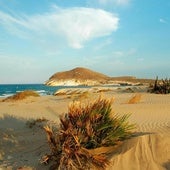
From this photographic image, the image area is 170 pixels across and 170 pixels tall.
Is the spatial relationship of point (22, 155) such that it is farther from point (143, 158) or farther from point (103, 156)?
point (143, 158)

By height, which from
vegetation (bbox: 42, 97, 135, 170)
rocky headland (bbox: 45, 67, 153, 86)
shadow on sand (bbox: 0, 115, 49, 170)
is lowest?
shadow on sand (bbox: 0, 115, 49, 170)

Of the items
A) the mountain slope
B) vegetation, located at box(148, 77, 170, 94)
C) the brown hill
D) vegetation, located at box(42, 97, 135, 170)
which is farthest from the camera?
the brown hill

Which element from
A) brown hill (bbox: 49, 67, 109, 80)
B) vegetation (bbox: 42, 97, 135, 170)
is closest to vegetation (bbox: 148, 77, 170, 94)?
vegetation (bbox: 42, 97, 135, 170)

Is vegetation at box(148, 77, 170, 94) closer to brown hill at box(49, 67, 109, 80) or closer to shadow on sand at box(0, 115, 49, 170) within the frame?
shadow on sand at box(0, 115, 49, 170)

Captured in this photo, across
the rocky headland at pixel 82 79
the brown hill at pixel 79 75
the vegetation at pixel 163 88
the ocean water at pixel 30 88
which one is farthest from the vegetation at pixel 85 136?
the brown hill at pixel 79 75

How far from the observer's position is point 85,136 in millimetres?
7723

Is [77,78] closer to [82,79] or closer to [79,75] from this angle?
[82,79]

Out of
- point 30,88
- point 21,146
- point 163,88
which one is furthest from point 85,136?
point 30,88

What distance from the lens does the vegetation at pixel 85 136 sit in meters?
7.33

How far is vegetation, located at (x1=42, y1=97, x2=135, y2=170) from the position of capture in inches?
289

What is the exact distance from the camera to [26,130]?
12.1m

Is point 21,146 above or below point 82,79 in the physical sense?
below

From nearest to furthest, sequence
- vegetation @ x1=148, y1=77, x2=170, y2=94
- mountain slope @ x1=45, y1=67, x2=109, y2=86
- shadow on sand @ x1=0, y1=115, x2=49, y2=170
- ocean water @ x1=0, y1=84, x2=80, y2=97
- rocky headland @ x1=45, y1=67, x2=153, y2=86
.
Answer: shadow on sand @ x1=0, y1=115, x2=49, y2=170 → vegetation @ x1=148, y1=77, x2=170, y2=94 → ocean water @ x1=0, y1=84, x2=80, y2=97 → rocky headland @ x1=45, y1=67, x2=153, y2=86 → mountain slope @ x1=45, y1=67, x2=109, y2=86

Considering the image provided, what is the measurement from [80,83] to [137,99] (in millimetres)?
104294
